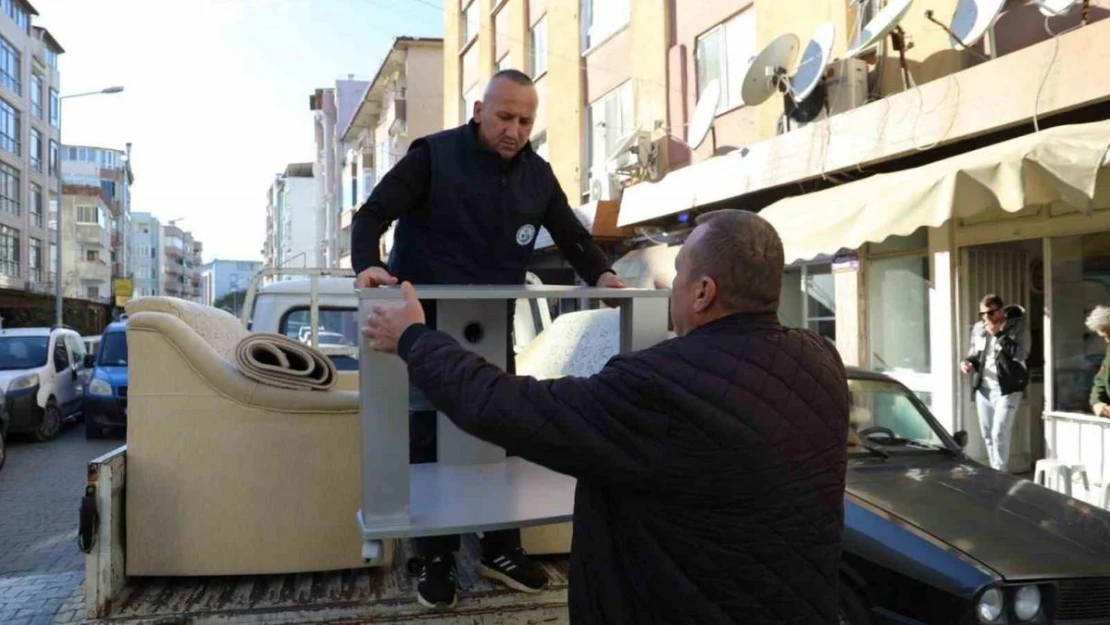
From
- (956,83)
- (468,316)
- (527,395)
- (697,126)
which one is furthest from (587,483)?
(697,126)

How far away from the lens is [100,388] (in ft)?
40.6

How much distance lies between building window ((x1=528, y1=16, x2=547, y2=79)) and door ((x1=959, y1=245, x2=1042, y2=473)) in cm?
1447

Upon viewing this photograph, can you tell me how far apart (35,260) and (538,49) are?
39.4m

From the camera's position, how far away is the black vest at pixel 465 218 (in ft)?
8.94

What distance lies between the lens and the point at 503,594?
249 centimetres

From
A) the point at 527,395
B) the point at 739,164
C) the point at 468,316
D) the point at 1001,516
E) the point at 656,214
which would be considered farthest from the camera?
the point at 656,214

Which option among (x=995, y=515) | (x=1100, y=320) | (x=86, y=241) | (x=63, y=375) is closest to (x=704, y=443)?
(x=995, y=515)

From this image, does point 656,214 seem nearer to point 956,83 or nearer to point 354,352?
point 956,83

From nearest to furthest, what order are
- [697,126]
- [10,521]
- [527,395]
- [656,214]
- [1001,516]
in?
1. [527,395]
2. [1001,516]
3. [10,521]
4. [697,126]
5. [656,214]

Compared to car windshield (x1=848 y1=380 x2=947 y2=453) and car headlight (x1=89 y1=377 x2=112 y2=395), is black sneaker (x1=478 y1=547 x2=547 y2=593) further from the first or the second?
car headlight (x1=89 y1=377 x2=112 y2=395)

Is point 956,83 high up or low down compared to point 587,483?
up

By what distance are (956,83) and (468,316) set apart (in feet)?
25.5

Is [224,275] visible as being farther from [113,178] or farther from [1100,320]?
[1100,320]

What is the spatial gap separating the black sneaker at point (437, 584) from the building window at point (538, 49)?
67.7 ft
